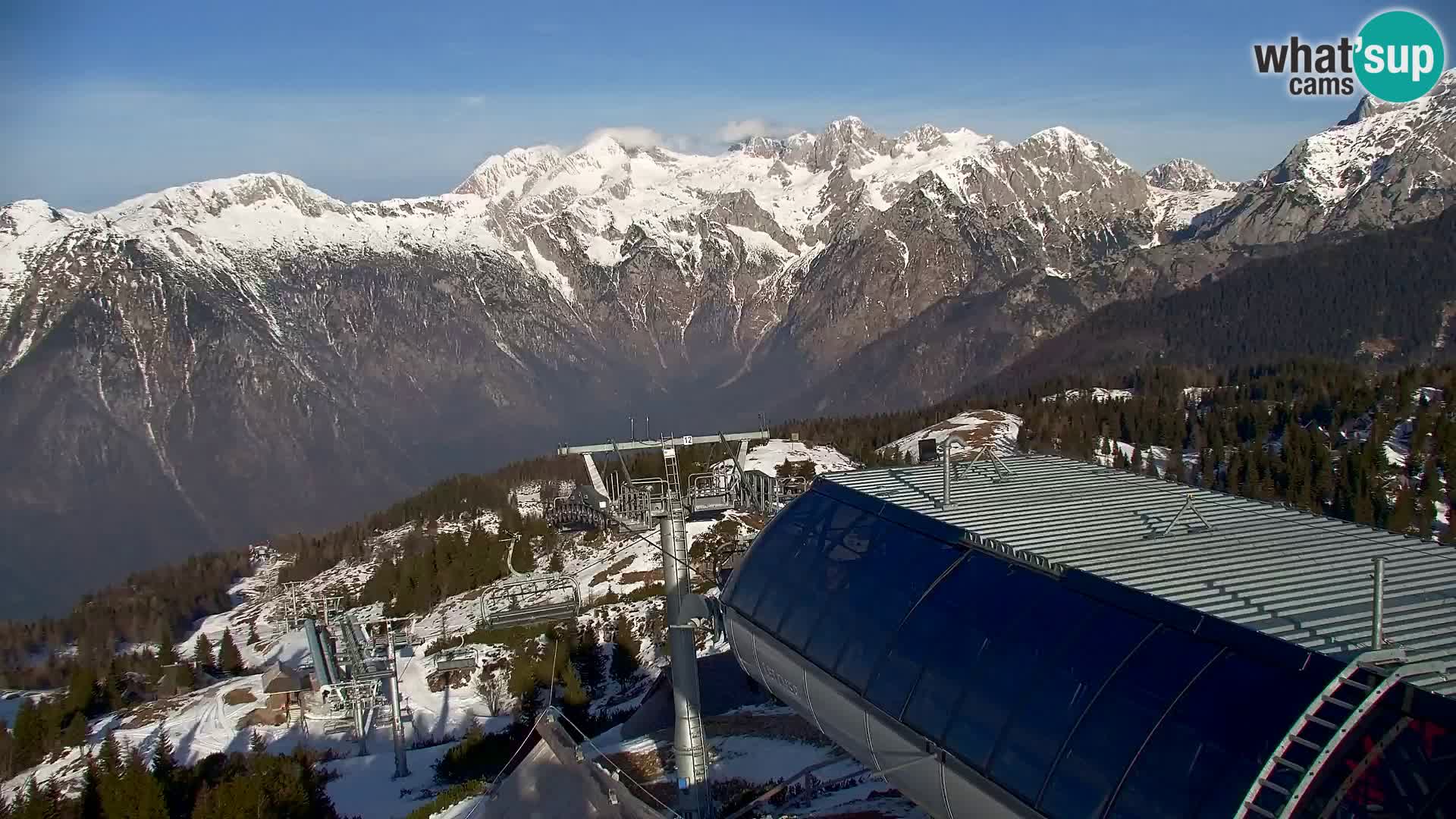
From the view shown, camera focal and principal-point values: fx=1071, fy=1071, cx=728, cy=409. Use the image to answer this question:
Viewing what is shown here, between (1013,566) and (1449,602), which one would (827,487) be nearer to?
(1013,566)

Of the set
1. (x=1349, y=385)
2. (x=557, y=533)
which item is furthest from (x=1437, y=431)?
(x=557, y=533)

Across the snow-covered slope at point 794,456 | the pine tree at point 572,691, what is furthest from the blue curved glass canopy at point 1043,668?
the snow-covered slope at point 794,456

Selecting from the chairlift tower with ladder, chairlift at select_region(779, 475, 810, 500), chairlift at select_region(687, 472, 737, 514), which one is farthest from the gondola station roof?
chairlift at select_region(779, 475, 810, 500)

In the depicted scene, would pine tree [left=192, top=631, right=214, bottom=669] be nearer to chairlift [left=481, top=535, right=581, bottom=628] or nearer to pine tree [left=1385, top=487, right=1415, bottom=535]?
chairlift [left=481, top=535, right=581, bottom=628]

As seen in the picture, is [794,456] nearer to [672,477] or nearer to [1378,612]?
[672,477]

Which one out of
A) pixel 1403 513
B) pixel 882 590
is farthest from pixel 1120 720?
pixel 1403 513

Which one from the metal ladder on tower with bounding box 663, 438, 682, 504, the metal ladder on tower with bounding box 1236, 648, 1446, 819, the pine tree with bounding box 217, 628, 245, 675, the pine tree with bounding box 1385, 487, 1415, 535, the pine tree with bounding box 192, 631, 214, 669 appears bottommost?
the pine tree with bounding box 192, 631, 214, 669
